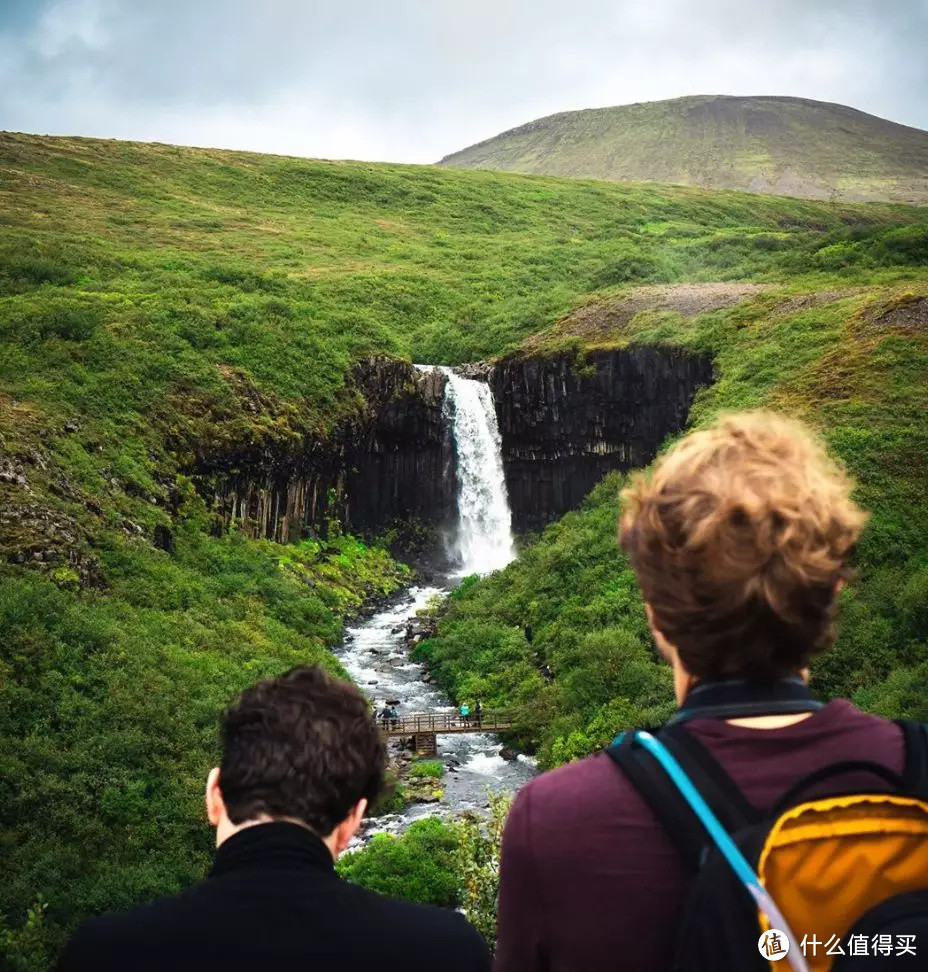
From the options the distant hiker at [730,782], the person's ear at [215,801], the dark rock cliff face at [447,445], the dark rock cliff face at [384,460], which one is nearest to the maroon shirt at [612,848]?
the distant hiker at [730,782]

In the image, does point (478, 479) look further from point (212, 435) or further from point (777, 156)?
point (777, 156)

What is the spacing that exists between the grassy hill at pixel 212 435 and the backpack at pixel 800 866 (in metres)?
15.1

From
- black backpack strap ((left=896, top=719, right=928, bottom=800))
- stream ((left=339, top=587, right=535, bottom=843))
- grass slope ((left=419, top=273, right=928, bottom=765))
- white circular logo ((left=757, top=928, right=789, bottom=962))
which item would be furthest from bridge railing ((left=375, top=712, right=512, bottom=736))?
white circular logo ((left=757, top=928, right=789, bottom=962))

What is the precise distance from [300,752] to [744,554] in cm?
158

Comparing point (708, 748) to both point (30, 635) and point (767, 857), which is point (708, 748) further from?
point (30, 635)

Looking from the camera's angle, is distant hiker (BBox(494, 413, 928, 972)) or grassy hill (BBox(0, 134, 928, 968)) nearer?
distant hiker (BBox(494, 413, 928, 972))

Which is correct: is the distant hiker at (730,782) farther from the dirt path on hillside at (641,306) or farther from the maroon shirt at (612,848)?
the dirt path on hillside at (641,306)

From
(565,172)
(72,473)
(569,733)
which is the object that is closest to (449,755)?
(569,733)

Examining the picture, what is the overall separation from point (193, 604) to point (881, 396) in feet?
86.9

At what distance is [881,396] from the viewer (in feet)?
111

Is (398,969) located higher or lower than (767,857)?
lower

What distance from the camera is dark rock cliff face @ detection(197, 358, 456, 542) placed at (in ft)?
150

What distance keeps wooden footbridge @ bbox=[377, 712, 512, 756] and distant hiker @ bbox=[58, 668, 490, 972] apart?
2376cm

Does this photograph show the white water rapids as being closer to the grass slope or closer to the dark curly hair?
the grass slope
